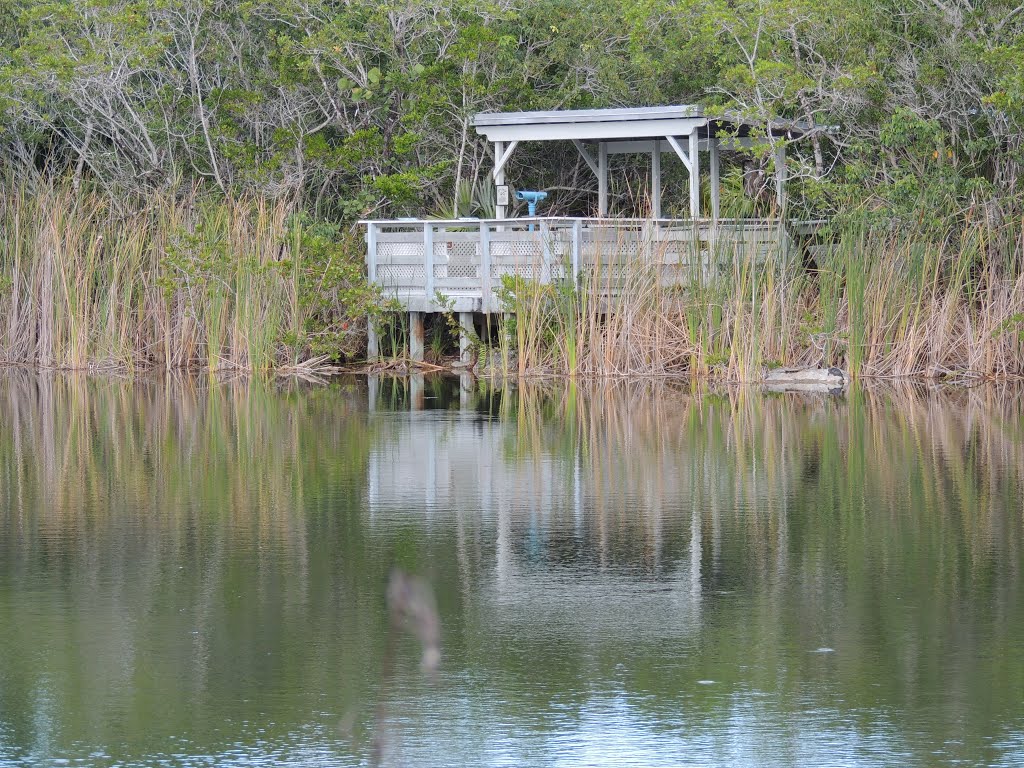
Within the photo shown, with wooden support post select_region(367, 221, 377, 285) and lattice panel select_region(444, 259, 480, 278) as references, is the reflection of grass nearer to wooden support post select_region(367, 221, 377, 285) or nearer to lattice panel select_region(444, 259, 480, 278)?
lattice panel select_region(444, 259, 480, 278)

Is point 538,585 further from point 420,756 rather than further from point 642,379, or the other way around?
point 642,379

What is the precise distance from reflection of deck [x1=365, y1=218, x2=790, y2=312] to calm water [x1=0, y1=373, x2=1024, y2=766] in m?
6.06

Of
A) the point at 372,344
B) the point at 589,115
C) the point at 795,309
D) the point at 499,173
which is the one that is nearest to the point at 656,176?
the point at 589,115

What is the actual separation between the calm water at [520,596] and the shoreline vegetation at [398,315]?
Result: 561 centimetres

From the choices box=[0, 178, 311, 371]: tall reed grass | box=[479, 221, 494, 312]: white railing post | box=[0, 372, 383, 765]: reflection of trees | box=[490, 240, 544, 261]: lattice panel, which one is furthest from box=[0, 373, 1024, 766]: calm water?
box=[479, 221, 494, 312]: white railing post

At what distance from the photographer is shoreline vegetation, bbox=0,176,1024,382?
19.4 meters


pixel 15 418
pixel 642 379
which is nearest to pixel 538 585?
pixel 15 418

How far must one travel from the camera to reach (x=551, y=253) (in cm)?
2086

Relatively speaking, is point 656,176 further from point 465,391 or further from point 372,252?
point 465,391

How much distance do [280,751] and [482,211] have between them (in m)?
19.9

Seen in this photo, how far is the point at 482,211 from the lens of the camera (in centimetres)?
2470

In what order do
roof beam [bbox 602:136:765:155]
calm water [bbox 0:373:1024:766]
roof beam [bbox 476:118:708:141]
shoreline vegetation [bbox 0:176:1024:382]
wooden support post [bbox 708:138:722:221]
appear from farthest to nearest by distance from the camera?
roof beam [bbox 602:136:765:155]
wooden support post [bbox 708:138:722:221]
roof beam [bbox 476:118:708:141]
shoreline vegetation [bbox 0:176:1024:382]
calm water [bbox 0:373:1024:766]

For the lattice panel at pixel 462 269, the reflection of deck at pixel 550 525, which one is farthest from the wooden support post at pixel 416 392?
the reflection of deck at pixel 550 525

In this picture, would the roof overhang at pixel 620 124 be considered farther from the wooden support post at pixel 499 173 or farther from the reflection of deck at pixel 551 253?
the reflection of deck at pixel 551 253
